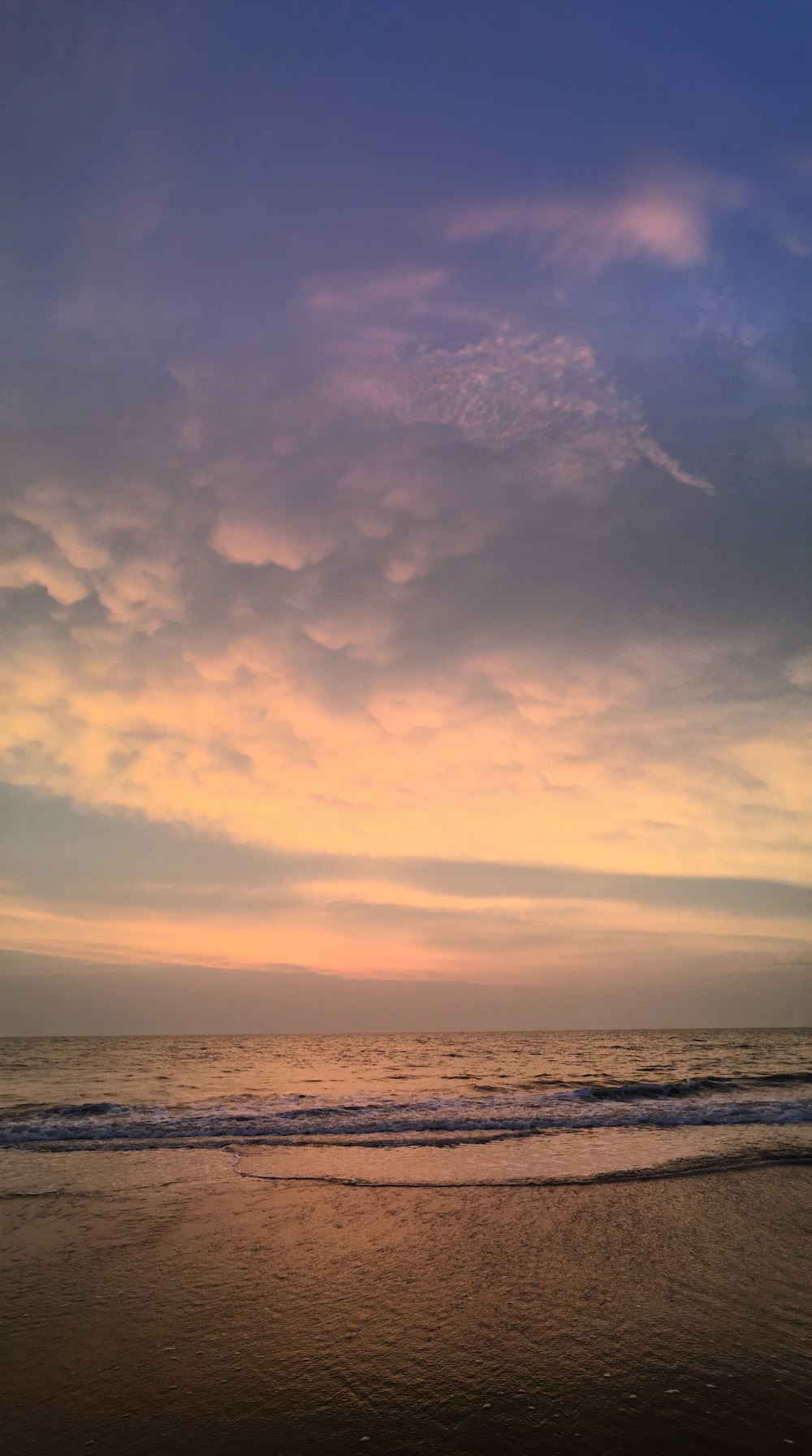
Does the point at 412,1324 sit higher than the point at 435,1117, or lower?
higher

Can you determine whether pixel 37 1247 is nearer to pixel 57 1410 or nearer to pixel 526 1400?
pixel 57 1410

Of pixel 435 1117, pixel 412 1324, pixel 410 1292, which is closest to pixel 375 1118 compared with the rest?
pixel 435 1117

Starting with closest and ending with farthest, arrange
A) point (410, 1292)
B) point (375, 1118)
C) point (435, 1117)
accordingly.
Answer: point (410, 1292) → point (435, 1117) → point (375, 1118)

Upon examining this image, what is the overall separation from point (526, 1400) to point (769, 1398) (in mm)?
2011

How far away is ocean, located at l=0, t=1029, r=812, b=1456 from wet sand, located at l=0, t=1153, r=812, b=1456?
3cm

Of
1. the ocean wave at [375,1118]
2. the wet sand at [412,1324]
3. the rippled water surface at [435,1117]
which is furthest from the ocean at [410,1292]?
the ocean wave at [375,1118]

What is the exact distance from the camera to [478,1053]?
61000 millimetres

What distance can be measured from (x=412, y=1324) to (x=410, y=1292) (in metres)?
0.95

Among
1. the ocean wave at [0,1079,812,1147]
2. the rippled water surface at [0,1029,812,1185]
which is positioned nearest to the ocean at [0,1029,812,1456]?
the rippled water surface at [0,1029,812,1185]

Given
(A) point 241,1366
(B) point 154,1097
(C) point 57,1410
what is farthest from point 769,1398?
(B) point 154,1097

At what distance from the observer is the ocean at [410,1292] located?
5.70m

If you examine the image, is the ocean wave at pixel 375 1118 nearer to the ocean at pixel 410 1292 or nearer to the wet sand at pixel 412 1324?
the ocean at pixel 410 1292

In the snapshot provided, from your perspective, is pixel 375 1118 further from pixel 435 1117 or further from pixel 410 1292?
pixel 410 1292

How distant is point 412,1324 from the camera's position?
7453 mm
